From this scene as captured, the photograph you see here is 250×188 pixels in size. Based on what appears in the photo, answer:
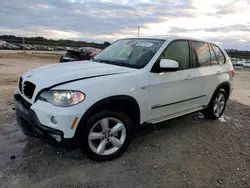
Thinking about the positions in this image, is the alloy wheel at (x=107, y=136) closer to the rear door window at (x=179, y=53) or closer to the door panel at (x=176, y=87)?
the door panel at (x=176, y=87)

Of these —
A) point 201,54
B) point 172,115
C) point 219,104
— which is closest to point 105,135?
point 172,115

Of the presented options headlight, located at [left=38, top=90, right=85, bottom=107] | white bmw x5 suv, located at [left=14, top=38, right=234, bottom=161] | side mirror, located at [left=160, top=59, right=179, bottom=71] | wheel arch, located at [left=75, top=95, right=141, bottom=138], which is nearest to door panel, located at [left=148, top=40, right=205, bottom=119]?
white bmw x5 suv, located at [left=14, top=38, right=234, bottom=161]

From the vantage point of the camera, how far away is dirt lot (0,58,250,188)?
2879 millimetres

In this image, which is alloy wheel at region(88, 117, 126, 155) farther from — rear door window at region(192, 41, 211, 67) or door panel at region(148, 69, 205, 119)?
rear door window at region(192, 41, 211, 67)

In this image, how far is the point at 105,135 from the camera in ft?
10.4

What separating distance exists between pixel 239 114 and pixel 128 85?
13.5 feet

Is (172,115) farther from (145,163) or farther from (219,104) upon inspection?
(219,104)

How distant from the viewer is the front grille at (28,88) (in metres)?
3.16

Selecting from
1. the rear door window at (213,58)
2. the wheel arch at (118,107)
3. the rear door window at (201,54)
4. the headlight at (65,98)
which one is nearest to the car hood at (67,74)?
the headlight at (65,98)

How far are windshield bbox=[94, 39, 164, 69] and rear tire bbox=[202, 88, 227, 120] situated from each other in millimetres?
1968

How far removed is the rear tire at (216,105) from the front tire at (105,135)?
243 cm

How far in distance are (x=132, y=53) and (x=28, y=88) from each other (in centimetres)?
171

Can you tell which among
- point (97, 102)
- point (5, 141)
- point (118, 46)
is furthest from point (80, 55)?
point (97, 102)

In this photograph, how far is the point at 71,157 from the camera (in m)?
3.38
